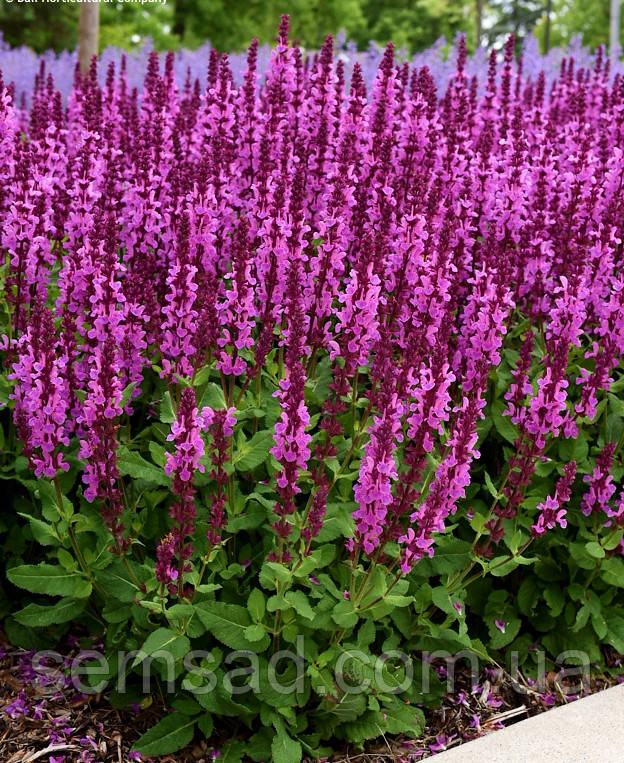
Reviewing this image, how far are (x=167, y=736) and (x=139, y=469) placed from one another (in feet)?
3.26

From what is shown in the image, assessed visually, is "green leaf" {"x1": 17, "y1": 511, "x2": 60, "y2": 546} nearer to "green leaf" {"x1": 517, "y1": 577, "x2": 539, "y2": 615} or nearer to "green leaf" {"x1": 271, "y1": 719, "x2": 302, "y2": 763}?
"green leaf" {"x1": 271, "y1": 719, "x2": 302, "y2": 763}

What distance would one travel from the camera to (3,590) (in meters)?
3.78

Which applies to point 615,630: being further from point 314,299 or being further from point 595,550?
point 314,299

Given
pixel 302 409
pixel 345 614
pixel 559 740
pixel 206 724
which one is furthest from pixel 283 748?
pixel 302 409

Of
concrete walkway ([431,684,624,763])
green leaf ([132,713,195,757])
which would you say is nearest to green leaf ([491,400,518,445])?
concrete walkway ([431,684,624,763])

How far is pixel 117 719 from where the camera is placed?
3430 mm

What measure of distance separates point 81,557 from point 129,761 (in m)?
0.79

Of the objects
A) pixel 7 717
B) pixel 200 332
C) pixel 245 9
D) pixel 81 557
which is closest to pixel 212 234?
pixel 200 332

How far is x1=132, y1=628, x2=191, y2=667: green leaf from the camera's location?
2918mm

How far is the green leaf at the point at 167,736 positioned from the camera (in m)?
3.14

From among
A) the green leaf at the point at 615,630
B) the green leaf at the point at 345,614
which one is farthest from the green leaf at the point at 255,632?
the green leaf at the point at 615,630

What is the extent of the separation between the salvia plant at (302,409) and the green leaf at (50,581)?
2 centimetres

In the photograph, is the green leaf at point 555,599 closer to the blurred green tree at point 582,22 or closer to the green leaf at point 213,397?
the green leaf at point 213,397

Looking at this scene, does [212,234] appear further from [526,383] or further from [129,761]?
[129,761]
